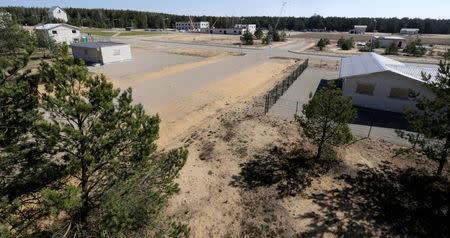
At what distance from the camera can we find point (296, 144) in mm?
→ 16141

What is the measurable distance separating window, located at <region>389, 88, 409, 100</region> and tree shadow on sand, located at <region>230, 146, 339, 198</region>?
36.2ft

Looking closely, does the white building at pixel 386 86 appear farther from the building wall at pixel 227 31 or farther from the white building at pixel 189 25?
the white building at pixel 189 25

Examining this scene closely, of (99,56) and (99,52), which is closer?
(99,52)

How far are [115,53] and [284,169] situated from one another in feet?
130

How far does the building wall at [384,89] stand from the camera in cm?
2000

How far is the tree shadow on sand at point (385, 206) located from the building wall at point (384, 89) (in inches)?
398

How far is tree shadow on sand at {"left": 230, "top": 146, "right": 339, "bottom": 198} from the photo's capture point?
40.8 feet

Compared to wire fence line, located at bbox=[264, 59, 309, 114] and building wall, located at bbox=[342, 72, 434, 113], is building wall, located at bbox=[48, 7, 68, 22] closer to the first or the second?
wire fence line, located at bbox=[264, 59, 309, 114]

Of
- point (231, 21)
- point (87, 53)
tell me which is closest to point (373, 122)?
point (87, 53)

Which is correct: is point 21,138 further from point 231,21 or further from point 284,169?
point 231,21

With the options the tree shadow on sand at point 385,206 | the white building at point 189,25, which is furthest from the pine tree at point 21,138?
the white building at point 189,25

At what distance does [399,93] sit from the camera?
68.0 ft

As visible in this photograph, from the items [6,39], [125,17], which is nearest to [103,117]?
[6,39]

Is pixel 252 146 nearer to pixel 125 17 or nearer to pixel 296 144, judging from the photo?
pixel 296 144
